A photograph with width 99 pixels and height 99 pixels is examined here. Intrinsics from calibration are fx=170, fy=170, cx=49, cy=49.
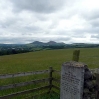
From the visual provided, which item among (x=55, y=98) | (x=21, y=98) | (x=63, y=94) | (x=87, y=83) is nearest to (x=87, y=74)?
(x=87, y=83)

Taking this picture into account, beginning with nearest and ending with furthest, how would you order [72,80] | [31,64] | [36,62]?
1. [72,80]
2. [31,64]
3. [36,62]

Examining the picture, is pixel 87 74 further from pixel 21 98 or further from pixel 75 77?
pixel 21 98

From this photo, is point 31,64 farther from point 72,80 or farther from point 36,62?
point 72,80

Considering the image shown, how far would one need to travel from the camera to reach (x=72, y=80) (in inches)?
223

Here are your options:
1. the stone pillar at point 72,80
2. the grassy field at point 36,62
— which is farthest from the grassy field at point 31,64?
the stone pillar at point 72,80

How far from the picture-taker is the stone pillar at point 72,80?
212 inches

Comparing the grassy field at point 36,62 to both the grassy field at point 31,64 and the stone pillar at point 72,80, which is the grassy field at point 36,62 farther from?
the stone pillar at point 72,80

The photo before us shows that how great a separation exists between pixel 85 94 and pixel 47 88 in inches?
125

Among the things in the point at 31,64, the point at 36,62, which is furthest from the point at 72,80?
the point at 36,62

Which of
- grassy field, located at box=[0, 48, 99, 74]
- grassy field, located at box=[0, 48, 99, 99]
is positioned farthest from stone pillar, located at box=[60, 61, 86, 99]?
grassy field, located at box=[0, 48, 99, 74]

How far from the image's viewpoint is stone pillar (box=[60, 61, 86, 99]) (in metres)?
5.39

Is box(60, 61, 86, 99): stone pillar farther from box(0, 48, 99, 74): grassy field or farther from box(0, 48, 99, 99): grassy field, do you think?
box(0, 48, 99, 74): grassy field

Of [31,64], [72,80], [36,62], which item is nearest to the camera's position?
[72,80]

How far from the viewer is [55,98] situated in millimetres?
7949
